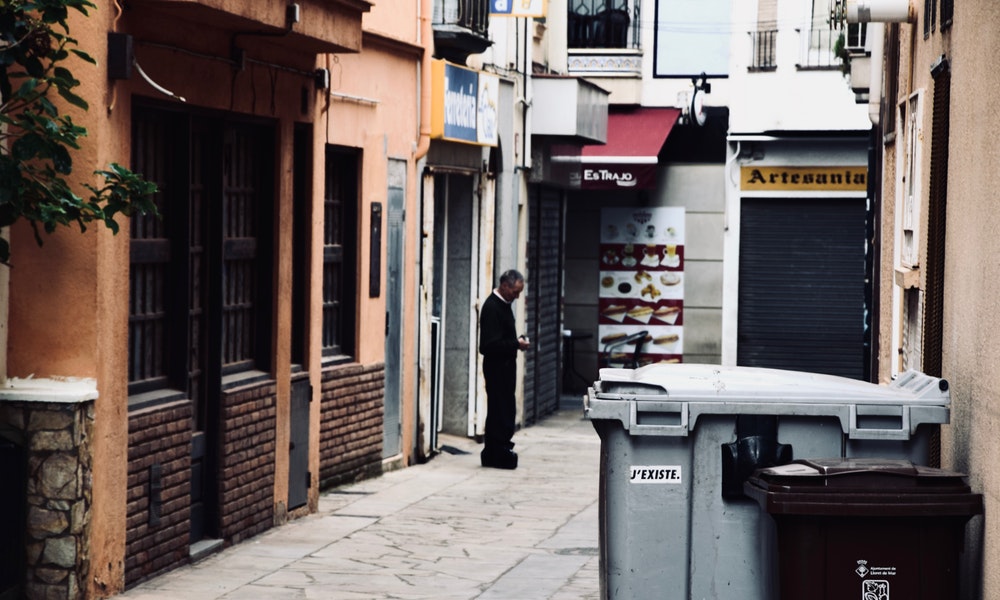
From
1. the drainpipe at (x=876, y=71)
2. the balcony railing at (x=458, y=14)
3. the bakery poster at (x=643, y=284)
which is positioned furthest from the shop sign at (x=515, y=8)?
the bakery poster at (x=643, y=284)

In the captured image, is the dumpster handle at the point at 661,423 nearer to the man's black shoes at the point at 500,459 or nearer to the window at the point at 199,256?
the window at the point at 199,256

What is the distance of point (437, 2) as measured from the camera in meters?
16.5

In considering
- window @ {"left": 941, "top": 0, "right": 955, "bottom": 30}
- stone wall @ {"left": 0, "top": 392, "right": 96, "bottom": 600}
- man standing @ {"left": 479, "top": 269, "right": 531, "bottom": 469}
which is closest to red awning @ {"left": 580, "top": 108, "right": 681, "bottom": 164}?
man standing @ {"left": 479, "top": 269, "right": 531, "bottom": 469}

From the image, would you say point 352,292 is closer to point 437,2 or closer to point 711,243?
point 437,2

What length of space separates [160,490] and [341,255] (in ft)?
16.1

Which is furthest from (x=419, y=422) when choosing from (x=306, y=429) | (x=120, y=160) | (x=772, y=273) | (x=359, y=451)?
(x=772, y=273)

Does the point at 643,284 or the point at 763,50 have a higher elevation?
the point at 763,50

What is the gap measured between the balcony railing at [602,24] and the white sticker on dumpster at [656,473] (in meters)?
19.6

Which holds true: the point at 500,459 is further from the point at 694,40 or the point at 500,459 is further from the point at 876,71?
the point at 694,40

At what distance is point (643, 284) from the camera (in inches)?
1029

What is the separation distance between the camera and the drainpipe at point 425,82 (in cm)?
1616

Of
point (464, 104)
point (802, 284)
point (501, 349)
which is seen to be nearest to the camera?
point (501, 349)

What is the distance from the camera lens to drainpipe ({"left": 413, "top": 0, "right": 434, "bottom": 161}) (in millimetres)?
16156

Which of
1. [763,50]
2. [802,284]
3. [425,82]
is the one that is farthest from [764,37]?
[425,82]
